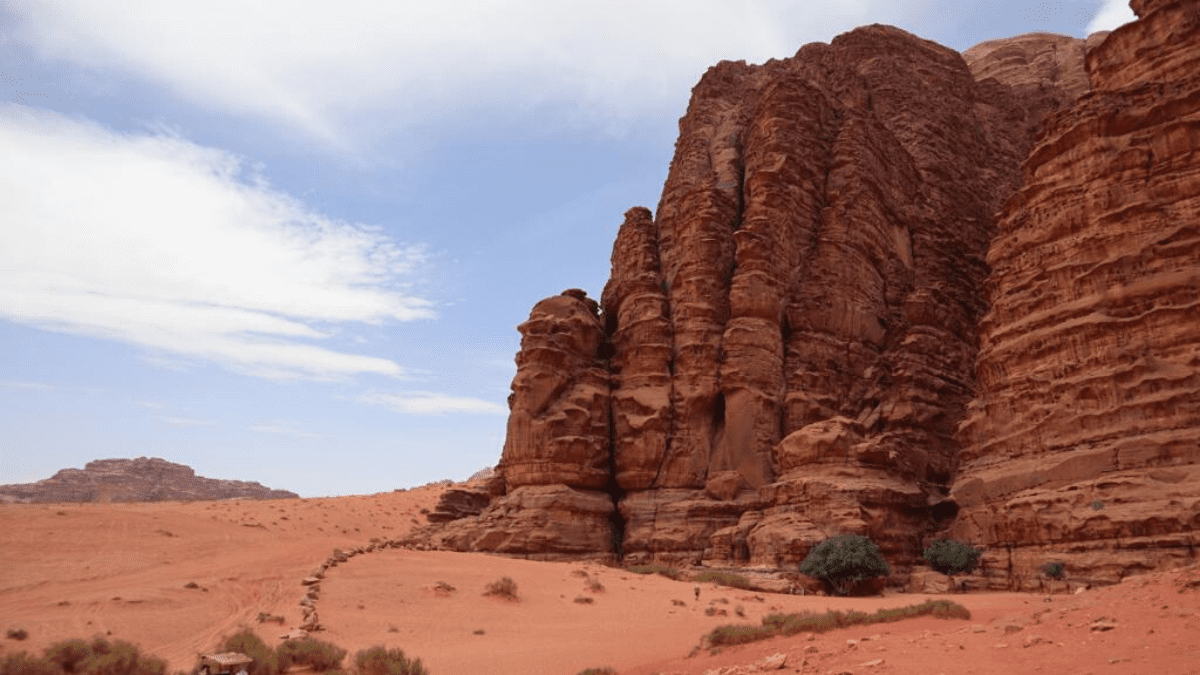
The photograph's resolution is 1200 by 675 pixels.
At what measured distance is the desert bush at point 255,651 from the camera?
12672 millimetres

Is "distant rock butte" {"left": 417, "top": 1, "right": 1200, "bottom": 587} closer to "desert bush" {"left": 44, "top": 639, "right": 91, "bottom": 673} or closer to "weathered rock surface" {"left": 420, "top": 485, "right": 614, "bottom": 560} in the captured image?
"weathered rock surface" {"left": 420, "top": 485, "right": 614, "bottom": 560}

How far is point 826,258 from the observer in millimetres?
39188

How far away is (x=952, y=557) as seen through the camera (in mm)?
25781

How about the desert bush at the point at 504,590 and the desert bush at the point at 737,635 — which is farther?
the desert bush at the point at 504,590

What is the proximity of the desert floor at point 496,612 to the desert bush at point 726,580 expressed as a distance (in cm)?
128

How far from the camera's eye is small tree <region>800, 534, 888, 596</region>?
2506 cm

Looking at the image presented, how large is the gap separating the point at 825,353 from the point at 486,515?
57.4 ft

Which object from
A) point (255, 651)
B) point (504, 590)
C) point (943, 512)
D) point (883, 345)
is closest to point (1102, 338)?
point (943, 512)

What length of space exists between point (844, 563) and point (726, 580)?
3944 mm

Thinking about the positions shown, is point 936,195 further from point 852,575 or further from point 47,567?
point 47,567

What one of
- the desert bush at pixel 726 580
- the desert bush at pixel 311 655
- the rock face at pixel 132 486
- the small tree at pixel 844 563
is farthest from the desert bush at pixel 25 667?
the rock face at pixel 132 486

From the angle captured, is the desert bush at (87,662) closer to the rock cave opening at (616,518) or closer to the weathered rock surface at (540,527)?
the weathered rock surface at (540,527)

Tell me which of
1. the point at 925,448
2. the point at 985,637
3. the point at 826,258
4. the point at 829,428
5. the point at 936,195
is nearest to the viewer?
the point at 985,637

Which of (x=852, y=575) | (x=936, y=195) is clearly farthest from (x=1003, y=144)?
Result: (x=852, y=575)
